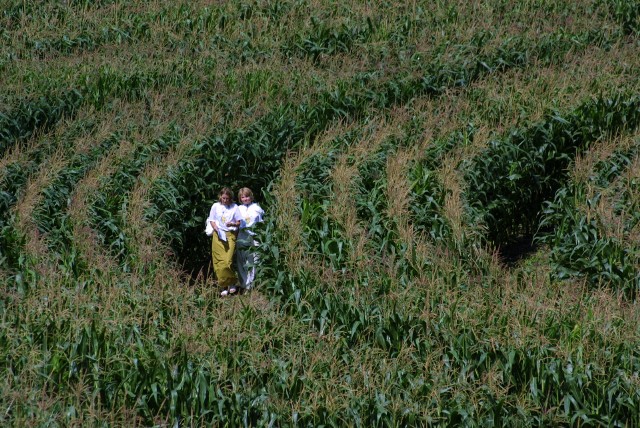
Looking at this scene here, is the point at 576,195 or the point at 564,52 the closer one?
the point at 576,195

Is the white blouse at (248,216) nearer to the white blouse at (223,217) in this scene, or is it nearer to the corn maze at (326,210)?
the white blouse at (223,217)

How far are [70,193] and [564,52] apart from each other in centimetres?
990

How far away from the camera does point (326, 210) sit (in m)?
12.0

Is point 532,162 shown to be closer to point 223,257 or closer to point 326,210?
point 326,210

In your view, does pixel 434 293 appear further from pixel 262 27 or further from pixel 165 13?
pixel 165 13

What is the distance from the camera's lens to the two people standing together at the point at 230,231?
12.3 metres

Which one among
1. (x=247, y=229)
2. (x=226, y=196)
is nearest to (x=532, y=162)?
(x=247, y=229)

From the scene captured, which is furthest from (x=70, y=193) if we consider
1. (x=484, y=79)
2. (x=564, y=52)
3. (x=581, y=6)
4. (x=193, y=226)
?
(x=581, y=6)

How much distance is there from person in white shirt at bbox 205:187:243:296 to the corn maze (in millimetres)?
465

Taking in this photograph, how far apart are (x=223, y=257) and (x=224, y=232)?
31 cm

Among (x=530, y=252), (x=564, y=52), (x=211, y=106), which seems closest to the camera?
(x=530, y=252)

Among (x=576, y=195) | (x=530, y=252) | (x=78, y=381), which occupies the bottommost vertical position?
(x=530, y=252)

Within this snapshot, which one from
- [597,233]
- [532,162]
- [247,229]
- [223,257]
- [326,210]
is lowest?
[223,257]

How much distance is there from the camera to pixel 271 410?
7945 millimetres
